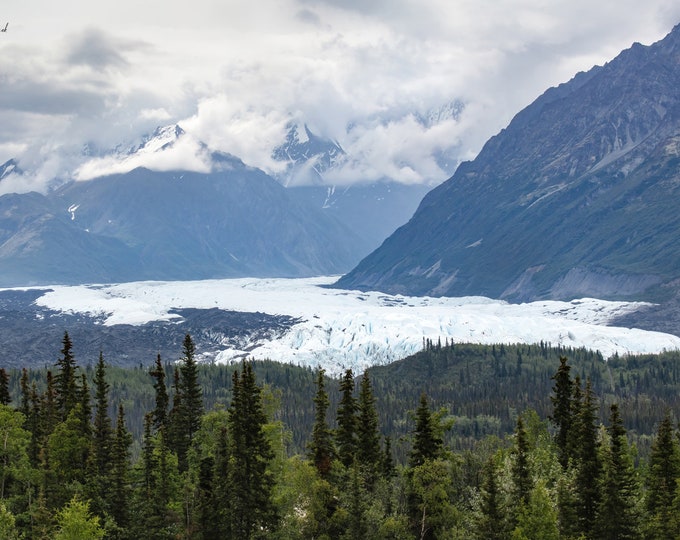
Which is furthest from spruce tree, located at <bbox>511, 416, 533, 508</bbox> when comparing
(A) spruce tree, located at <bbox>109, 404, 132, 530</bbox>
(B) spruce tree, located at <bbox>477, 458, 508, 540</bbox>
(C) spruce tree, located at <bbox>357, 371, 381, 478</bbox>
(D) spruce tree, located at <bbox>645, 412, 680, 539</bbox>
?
(A) spruce tree, located at <bbox>109, 404, 132, 530</bbox>

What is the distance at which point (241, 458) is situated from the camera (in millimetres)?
82000

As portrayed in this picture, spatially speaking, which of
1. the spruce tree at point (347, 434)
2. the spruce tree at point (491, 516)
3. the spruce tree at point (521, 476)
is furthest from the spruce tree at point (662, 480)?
the spruce tree at point (347, 434)

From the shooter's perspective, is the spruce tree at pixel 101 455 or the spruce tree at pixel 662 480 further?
the spruce tree at pixel 101 455

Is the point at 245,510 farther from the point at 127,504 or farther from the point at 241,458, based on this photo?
the point at 127,504

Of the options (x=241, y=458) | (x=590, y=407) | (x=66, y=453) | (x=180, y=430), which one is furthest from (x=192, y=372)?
(x=590, y=407)

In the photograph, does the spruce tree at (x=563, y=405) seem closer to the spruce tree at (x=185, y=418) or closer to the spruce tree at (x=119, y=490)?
the spruce tree at (x=185, y=418)

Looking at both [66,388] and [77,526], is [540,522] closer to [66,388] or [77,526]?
[77,526]

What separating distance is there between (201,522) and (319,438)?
12.6 meters

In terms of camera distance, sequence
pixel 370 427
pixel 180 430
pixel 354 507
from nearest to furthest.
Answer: pixel 354 507 → pixel 370 427 → pixel 180 430

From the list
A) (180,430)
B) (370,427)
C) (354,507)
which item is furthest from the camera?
(180,430)

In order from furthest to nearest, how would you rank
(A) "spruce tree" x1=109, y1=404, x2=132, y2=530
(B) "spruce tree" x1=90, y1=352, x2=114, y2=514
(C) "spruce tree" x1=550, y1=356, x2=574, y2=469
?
(C) "spruce tree" x1=550, y1=356, x2=574, y2=469 < (B) "spruce tree" x1=90, y1=352, x2=114, y2=514 < (A) "spruce tree" x1=109, y1=404, x2=132, y2=530

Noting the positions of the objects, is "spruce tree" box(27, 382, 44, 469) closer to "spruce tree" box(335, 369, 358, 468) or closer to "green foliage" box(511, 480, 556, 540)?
"spruce tree" box(335, 369, 358, 468)

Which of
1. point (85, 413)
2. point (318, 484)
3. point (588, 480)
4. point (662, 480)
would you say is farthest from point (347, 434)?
point (662, 480)

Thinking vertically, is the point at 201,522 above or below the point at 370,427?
below
